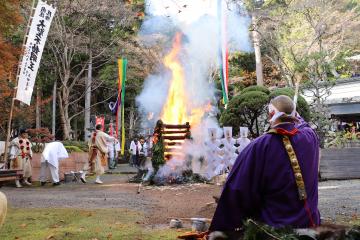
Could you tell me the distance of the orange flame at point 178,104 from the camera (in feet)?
52.7

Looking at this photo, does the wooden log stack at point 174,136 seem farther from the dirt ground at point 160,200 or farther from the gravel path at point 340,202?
the gravel path at point 340,202

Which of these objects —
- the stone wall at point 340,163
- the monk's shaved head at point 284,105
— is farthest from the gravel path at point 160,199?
the monk's shaved head at point 284,105

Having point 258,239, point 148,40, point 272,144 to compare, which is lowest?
point 258,239

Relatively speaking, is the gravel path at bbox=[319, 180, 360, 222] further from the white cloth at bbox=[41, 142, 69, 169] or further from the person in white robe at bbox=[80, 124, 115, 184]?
the white cloth at bbox=[41, 142, 69, 169]

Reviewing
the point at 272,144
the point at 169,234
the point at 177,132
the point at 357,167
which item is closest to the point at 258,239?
the point at 272,144

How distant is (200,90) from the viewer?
1859 cm

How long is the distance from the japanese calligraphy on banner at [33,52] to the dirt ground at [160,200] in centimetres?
290

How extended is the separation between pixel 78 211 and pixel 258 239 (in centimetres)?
550

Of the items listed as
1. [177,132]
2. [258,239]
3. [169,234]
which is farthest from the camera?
[177,132]

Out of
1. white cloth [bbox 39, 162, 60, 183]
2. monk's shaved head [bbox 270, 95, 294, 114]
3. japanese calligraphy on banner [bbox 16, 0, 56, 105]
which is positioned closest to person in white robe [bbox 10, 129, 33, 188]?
white cloth [bbox 39, 162, 60, 183]

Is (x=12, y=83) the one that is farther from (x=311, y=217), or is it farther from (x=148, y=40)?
(x=311, y=217)

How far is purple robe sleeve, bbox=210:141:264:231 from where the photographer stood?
12.1ft

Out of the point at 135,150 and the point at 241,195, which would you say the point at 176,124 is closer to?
the point at 135,150

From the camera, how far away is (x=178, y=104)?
1612 centimetres
